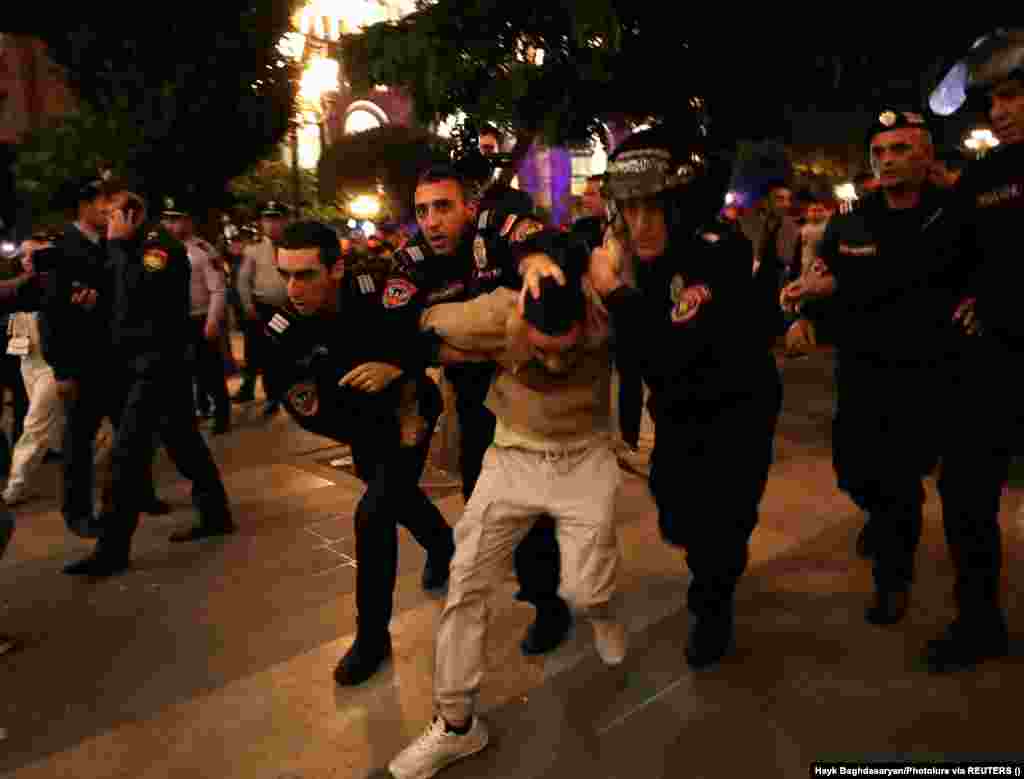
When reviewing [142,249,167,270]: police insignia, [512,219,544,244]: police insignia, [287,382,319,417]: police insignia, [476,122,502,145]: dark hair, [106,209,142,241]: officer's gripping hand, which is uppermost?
[476,122,502,145]: dark hair

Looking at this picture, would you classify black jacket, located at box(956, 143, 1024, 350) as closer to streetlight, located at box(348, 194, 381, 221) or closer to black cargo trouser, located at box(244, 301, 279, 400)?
black cargo trouser, located at box(244, 301, 279, 400)

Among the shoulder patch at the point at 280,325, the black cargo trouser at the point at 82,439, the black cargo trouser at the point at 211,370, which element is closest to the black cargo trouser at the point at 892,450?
the shoulder patch at the point at 280,325

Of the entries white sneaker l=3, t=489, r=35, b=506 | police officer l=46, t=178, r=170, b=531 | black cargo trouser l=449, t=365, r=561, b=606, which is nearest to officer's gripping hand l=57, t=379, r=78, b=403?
police officer l=46, t=178, r=170, b=531

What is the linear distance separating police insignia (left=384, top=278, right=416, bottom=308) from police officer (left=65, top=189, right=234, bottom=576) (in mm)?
2089

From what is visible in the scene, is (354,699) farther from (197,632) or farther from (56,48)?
(56,48)

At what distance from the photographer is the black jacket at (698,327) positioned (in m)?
2.53

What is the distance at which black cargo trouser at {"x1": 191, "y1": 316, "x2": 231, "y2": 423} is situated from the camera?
737cm

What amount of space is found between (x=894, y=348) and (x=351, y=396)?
2.10 meters

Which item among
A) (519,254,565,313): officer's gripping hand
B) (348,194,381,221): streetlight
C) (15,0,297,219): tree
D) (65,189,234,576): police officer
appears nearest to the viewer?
(519,254,565,313): officer's gripping hand

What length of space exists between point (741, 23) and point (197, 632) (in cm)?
352

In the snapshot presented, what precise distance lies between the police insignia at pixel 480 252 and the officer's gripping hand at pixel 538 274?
967mm

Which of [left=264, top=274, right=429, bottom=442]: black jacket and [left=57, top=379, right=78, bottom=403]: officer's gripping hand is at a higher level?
[left=264, top=274, right=429, bottom=442]: black jacket

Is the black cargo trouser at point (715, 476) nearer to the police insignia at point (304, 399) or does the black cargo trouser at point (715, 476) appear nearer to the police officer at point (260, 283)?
the police insignia at point (304, 399)

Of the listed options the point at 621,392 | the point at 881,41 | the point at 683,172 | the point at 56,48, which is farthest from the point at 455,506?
the point at 56,48
